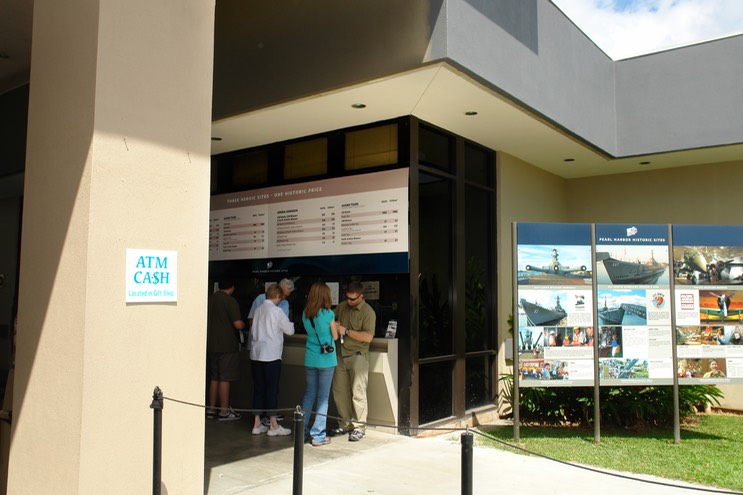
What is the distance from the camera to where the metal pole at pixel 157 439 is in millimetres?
4312

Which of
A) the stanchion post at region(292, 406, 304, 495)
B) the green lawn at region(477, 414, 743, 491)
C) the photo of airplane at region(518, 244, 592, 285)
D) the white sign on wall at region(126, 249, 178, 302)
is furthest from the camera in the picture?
the photo of airplane at region(518, 244, 592, 285)

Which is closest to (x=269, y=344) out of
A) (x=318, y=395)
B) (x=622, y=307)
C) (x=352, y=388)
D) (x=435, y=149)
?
(x=318, y=395)

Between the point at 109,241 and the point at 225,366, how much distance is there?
173 inches

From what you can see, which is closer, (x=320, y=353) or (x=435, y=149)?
(x=320, y=353)

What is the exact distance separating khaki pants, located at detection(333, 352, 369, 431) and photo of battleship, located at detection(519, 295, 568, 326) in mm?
1939

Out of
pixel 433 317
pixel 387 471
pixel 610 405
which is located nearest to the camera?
pixel 387 471

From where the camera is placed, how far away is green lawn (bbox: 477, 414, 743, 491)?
626 centimetres

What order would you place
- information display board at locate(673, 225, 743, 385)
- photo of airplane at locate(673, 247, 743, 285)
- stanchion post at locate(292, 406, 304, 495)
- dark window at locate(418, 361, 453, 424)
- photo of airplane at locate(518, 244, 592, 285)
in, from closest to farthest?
stanchion post at locate(292, 406, 304, 495) < photo of airplane at locate(518, 244, 592, 285) < information display board at locate(673, 225, 743, 385) < photo of airplane at locate(673, 247, 743, 285) < dark window at locate(418, 361, 453, 424)

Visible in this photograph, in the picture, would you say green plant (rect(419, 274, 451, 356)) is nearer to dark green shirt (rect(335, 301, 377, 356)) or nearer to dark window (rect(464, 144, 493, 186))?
dark green shirt (rect(335, 301, 377, 356))

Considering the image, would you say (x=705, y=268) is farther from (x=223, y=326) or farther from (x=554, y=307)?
(x=223, y=326)

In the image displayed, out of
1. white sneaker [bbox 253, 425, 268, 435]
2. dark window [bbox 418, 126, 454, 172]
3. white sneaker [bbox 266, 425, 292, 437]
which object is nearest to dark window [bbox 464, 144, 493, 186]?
dark window [bbox 418, 126, 454, 172]

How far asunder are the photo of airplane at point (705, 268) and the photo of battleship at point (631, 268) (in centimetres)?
22

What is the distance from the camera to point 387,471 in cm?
621

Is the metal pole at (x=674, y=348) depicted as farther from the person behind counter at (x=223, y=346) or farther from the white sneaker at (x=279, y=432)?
the person behind counter at (x=223, y=346)
